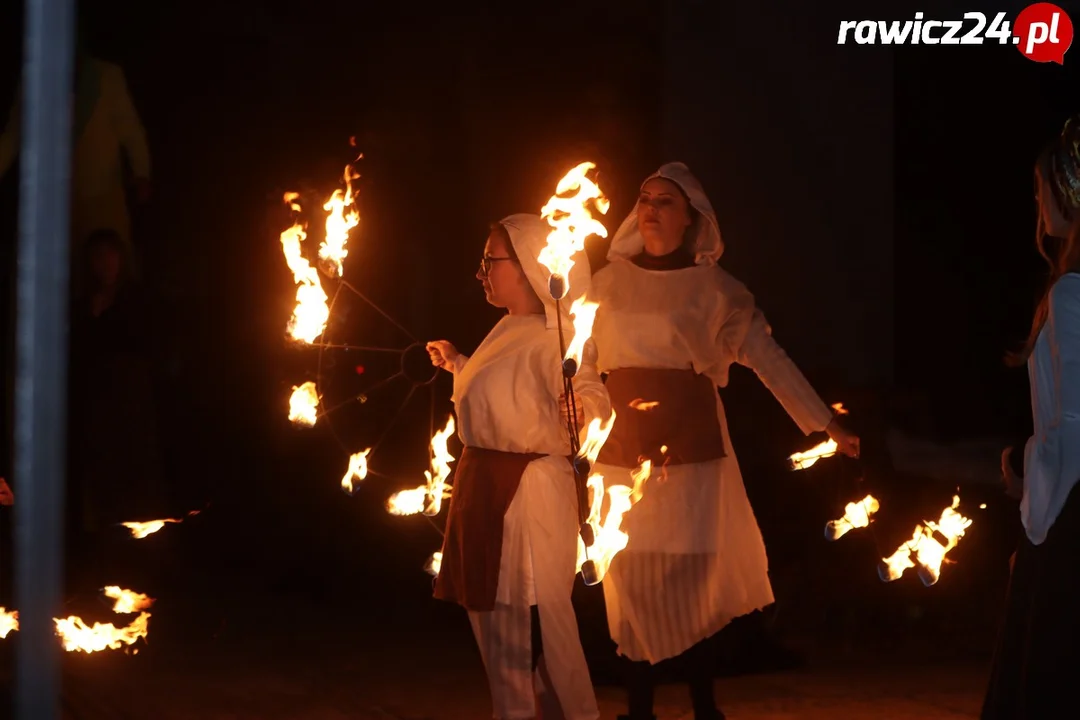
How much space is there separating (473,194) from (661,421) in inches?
135

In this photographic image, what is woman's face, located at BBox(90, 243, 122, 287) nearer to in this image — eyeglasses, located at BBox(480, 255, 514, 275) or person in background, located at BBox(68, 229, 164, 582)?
person in background, located at BBox(68, 229, 164, 582)

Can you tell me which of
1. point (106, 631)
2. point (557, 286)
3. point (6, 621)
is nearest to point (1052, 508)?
point (557, 286)

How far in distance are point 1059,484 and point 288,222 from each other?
116 inches

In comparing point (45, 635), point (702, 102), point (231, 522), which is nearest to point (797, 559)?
point (702, 102)

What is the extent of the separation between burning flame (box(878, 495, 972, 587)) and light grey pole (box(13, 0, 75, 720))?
2.87 metres

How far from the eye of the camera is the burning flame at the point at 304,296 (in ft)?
17.8

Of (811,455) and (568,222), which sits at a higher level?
(568,222)

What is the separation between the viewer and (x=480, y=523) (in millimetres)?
4953

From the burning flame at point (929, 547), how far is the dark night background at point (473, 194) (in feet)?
8.99

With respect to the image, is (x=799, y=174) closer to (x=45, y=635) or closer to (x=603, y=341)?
(x=603, y=341)

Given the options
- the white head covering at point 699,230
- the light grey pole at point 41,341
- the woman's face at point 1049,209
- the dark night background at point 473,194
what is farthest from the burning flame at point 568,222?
the dark night background at point 473,194

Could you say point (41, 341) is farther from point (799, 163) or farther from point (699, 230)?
point (799, 163)

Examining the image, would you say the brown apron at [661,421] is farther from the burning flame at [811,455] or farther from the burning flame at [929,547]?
the burning flame at [929,547]

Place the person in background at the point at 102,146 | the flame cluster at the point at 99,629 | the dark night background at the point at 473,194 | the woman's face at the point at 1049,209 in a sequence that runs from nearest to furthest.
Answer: the woman's face at the point at 1049,209
the flame cluster at the point at 99,629
the person in background at the point at 102,146
the dark night background at the point at 473,194
